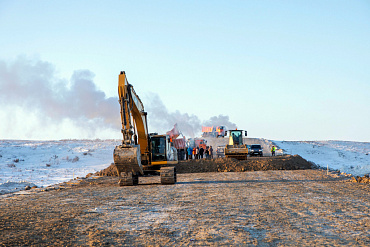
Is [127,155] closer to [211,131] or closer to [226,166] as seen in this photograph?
[226,166]

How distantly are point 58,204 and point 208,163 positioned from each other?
1735 cm

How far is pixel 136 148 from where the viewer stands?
14984 millimetres

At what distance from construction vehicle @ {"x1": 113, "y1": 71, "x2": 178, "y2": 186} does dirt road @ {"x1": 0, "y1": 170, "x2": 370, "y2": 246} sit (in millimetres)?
1905

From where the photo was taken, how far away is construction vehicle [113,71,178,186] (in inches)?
591

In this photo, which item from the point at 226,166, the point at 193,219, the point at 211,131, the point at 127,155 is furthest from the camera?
the point at 211,131

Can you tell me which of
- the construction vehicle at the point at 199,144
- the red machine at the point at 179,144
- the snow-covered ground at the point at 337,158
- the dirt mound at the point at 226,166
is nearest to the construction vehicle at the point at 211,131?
the snow-covered ground at the point at 337,158

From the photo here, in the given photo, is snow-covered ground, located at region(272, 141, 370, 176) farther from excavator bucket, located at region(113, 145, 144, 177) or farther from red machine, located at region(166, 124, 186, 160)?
excavator bucket, located at region(113, 145, 144, 177)

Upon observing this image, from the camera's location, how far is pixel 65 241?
706 centimetres

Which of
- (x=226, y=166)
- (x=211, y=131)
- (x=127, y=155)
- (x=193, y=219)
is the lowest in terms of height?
(x=193, y=219)

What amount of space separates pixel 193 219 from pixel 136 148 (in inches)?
260

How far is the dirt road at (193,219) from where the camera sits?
276 inches

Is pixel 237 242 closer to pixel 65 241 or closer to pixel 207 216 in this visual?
pixel 207 216

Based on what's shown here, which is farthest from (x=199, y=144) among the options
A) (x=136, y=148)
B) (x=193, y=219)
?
(x=193, y=219)

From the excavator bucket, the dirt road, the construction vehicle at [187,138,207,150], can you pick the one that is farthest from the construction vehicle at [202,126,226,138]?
the dirt road
